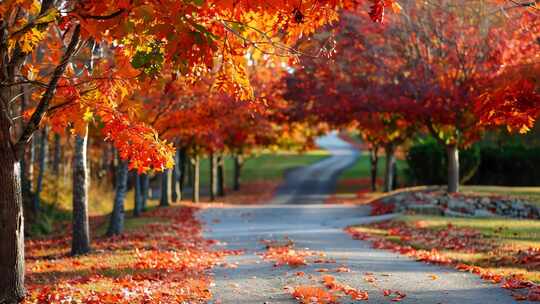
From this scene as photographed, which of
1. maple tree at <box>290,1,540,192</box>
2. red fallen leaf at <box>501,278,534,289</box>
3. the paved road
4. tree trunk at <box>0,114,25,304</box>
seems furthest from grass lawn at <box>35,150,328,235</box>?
red fallen leaf at <box>501,278,534,289</box>

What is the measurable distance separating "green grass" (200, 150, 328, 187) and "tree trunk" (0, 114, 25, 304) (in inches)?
1576

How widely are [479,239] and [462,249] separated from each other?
1619 mm

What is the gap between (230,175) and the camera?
63.0 meters

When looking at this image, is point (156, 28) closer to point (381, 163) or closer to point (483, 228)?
point (483, 228)

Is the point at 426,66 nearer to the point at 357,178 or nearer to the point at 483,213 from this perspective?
the point at 483,213

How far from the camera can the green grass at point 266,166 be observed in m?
57.4

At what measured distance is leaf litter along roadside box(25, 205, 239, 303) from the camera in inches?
339

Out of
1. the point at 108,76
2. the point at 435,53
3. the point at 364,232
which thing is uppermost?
the point at 435,53

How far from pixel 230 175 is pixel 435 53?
133 feet

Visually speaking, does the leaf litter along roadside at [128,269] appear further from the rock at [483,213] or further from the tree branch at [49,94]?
the rock at [483,213]

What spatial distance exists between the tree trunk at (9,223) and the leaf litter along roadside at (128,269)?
0.30m

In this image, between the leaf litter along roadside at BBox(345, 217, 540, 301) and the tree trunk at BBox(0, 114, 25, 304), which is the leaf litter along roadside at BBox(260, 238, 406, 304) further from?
the tree trunk at BBox(0, 114, 25, 304)

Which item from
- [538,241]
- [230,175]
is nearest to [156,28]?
[538,241]

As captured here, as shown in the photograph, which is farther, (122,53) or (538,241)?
(538,241)
